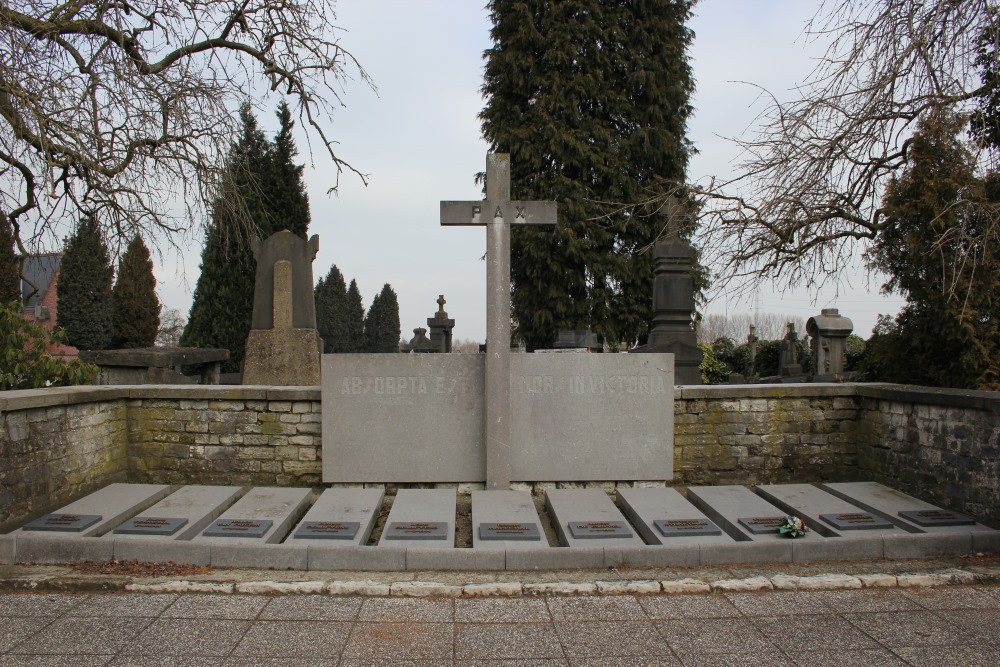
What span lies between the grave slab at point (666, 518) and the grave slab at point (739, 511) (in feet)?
0.38

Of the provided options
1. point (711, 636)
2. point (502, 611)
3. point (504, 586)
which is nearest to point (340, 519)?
point (504, 586)

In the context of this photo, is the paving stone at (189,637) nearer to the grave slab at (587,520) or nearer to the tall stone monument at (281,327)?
the grave slab at (587,520)

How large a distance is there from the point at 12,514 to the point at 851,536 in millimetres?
5492

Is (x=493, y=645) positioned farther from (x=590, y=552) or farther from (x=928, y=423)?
(x=928, y=423)

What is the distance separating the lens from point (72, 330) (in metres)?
21.1

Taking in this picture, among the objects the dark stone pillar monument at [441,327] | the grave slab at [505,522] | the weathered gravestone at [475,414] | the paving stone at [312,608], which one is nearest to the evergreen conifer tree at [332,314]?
the dark stone pillar monument at [441,327]

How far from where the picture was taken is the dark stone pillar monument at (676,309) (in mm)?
9109

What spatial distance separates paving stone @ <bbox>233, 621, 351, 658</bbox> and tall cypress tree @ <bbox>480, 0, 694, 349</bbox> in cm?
1470

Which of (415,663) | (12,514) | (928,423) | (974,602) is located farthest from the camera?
(928,423)

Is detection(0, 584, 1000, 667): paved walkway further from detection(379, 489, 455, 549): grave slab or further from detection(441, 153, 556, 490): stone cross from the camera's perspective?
detection(441, 153, 556, 490): stone cross

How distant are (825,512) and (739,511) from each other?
1.93ft

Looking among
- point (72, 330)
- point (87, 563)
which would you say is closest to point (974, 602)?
point (87, 563)

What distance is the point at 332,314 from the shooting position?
26.6 metres

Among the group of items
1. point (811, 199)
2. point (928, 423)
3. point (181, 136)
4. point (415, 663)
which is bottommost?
point (415, 663)
